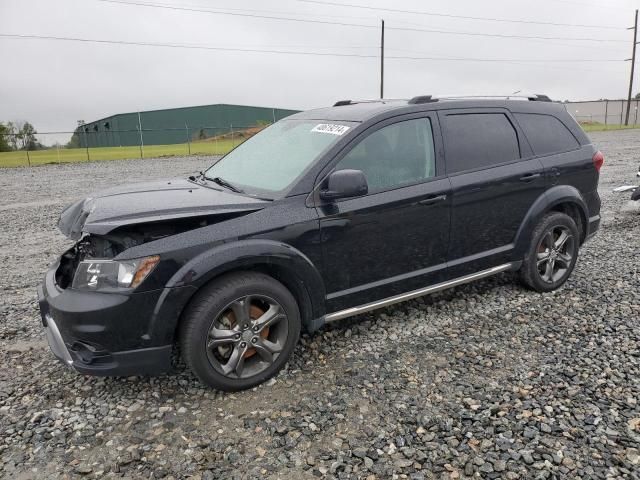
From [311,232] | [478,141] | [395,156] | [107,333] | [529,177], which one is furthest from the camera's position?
[529,177]

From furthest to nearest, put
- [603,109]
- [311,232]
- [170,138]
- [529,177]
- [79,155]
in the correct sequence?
1. [603,109]
2. [170,138]
3. [79,155]
4. [529,177]
5. [311,232]

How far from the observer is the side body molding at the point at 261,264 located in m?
2.98

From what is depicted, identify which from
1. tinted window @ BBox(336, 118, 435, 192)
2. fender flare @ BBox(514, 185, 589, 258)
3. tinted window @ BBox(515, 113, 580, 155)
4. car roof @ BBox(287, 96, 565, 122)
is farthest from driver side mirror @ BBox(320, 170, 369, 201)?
tinted window @ BBox(515, 113, 580, 155)

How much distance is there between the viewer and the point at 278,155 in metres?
3.95

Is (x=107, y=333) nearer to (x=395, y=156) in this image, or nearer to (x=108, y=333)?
(x=108, y=333)

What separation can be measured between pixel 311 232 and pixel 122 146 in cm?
4595

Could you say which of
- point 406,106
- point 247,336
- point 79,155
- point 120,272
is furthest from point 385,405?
point 79,155

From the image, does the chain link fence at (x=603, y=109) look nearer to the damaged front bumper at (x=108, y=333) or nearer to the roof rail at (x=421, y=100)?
the roof rail at (x=421, y=100)

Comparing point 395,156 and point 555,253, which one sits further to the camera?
point 555,253

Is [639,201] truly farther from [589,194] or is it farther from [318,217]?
[318,217]

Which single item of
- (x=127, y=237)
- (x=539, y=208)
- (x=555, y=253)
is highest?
(x=127, y=237)

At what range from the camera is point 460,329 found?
4.07m

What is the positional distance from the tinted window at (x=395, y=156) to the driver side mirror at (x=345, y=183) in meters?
0.25

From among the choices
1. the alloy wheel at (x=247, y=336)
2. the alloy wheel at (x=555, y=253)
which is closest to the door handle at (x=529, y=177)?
the alloy wheel at (x=555, y=253)
